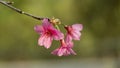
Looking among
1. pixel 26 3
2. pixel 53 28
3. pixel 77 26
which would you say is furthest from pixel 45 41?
pixel 26 3

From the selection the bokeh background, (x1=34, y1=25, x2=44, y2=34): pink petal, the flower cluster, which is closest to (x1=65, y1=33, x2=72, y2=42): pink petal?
the flower cluster

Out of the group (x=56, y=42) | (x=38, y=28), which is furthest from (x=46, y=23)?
(x=56, y=42)

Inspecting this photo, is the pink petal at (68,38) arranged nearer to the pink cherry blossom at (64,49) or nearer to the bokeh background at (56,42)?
the pink cherry blossom at (64,49)

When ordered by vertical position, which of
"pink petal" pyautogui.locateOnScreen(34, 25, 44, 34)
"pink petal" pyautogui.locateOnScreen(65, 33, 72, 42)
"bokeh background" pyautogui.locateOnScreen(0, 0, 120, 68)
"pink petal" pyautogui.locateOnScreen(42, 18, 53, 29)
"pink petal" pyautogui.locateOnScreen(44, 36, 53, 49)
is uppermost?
"pink petal" pyautogui.locateOnScreen(42, 18, 53, 29)

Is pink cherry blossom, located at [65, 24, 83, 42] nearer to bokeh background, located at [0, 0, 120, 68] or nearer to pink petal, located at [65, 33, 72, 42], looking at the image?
pink petal, located at [65, 33, 72, 42]

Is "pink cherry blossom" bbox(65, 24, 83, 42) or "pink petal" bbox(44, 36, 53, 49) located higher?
"pink cherry blossom" bbox(65, 24, 83, 42)

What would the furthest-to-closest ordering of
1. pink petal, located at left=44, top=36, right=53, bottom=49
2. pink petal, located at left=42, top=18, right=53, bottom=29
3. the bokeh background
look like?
1. the bokeh background
2. pink petal, located at left=44, top=36, right=53, bottom=49
3. pink petal, located at left=42, top=18, right=53, bottom=29
